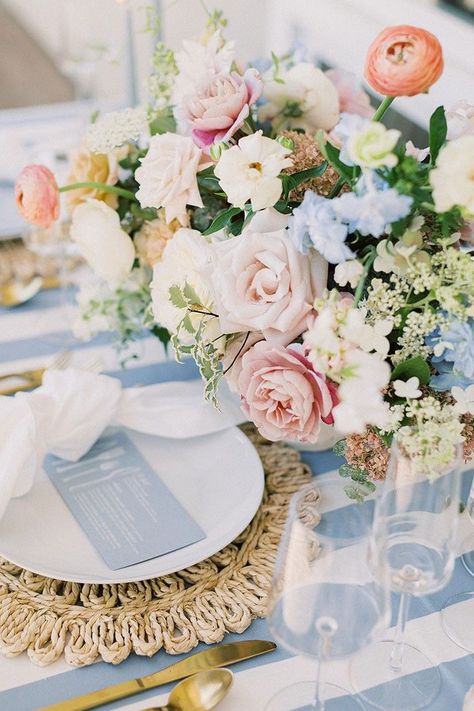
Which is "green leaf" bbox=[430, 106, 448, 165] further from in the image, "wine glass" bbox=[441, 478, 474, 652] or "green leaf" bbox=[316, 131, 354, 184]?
"wine glass" bbox=[441, 478, 474, 652]

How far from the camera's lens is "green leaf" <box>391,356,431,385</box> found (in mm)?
724

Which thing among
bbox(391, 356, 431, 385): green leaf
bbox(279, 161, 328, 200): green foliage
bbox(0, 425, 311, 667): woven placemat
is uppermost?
bbox(279, 161, 328, 200): green foliage

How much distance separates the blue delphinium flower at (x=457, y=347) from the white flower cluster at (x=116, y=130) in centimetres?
49

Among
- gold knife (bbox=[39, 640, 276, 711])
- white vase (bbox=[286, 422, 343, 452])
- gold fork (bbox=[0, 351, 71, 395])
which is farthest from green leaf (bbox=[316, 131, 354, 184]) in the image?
gold fork (bbox=[0, 351, 71, 395])

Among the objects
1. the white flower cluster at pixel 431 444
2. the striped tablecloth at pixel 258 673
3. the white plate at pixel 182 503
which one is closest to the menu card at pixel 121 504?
the white plate at pixel 182 503

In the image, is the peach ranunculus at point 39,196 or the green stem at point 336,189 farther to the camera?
the peach ranunculus at point 39,196

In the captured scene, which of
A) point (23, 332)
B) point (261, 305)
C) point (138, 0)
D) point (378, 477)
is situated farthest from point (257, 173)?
point (138, 0)

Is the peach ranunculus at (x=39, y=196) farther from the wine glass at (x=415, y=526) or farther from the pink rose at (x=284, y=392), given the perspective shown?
the wine glass at (x=415, y=526)

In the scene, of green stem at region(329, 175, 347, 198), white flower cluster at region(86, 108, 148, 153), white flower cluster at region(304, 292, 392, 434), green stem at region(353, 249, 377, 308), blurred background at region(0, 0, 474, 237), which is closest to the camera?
white flower cluster at region(304, 292, 392, 434)

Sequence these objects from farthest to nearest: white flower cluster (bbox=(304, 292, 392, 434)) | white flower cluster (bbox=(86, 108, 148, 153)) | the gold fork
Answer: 1. the gold fork
2. white flower cluster (bbox=(86, 108, 148, 153))
3. white flower cluster (bbox=(304, 292, 392, 434))

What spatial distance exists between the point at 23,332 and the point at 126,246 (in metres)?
0.33

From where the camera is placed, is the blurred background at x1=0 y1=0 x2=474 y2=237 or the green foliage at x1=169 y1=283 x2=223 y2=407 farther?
the blurred background at x1=0 y1=0 x2=474 y2=237

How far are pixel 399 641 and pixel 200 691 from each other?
0.18 metres

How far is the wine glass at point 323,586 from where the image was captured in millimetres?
607
